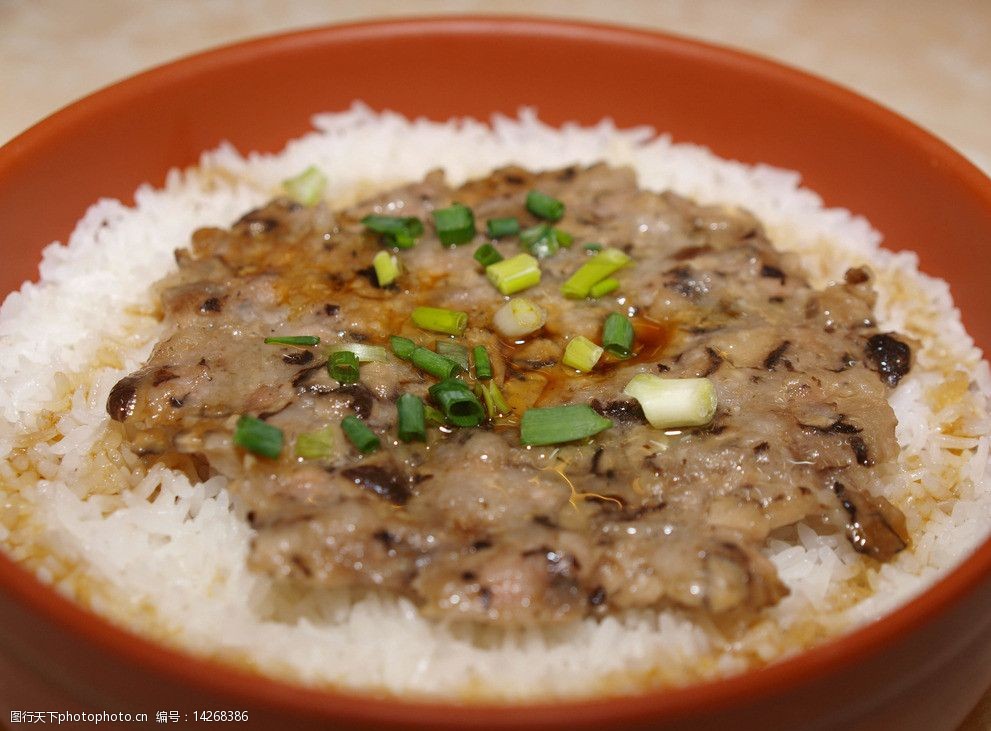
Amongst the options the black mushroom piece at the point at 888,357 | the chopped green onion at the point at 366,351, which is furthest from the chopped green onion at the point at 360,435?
the black mushroom piece at the point at 888,357

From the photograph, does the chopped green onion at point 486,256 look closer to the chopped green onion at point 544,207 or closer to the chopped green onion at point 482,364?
the chopped green onion at point 544,207

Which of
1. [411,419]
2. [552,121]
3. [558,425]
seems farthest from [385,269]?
[552,121]

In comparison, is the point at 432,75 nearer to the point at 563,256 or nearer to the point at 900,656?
the point at 563,256

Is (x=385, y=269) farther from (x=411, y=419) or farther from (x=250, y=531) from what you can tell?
(x=250, y=531)

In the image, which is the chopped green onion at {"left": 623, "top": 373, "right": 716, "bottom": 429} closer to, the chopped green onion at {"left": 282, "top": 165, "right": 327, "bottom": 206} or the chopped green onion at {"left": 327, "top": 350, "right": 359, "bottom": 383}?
the chopped green onion at {"left": 327, "top": 350, "right": 359, "bottom": 383}

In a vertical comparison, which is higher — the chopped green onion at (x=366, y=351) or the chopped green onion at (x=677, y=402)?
the chopped green onion at (x=366, y=351)

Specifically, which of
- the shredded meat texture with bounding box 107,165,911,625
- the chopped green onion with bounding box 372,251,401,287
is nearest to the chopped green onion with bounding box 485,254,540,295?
the shredded meat texture with bounding box 107,165,911,625
